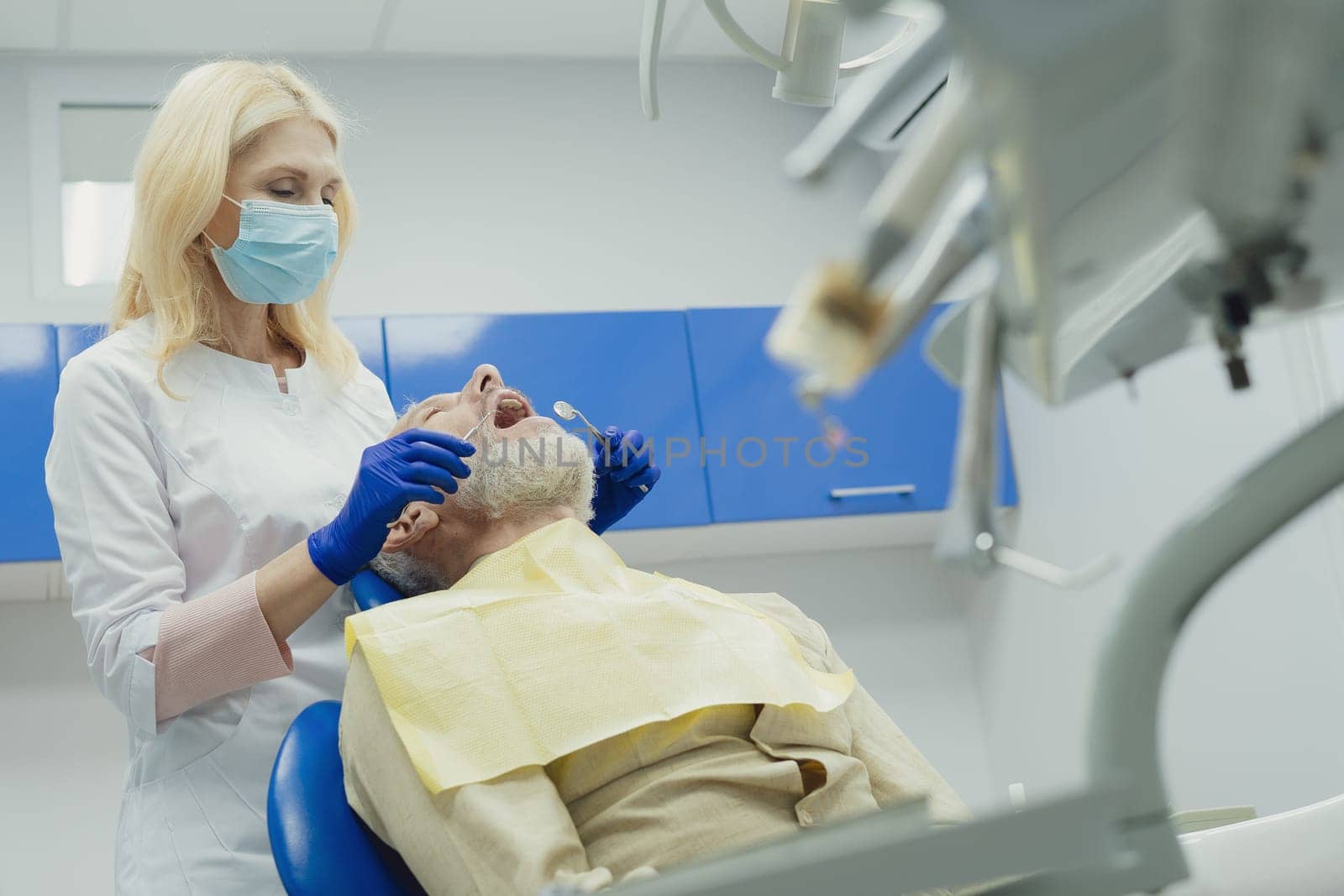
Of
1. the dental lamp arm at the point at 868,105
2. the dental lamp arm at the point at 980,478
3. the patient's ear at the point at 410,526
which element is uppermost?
the dental lamp arm at the point at 868,105

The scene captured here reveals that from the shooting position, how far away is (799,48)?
1.25 m

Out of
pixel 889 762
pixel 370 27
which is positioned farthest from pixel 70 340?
pixel 889 762

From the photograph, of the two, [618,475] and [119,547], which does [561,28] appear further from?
[119,547]

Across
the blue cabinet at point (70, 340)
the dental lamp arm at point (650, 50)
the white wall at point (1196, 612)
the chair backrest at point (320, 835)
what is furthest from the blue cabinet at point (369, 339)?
the dental lamp arm at point (650, 50)

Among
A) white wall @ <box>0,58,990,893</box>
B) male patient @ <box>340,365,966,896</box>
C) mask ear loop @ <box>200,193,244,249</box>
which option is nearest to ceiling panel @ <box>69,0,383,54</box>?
white wall @ <box>0,58,990,893</box>

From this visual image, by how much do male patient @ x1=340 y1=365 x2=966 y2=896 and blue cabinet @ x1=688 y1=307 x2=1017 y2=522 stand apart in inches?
64.3

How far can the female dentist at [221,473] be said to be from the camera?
5.11 ft

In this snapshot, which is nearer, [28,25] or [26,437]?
[26,437]

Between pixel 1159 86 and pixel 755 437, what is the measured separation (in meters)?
2.83

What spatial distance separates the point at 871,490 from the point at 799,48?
224 centimetres

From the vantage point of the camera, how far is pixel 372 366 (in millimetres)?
3145

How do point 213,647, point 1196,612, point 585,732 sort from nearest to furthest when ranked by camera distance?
point 585,732 < point 213,647 < point 1196,612

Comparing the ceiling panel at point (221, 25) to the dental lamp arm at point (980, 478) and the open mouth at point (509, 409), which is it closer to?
the open mouth at point (509, 409)

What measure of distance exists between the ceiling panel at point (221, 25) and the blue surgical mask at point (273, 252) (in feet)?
5.67
